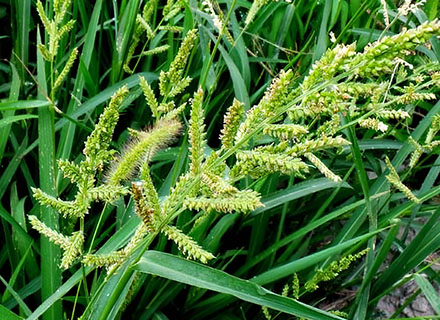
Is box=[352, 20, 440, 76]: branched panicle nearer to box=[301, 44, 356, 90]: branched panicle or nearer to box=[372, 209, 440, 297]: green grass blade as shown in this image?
box=[301, 44, 356, 90]: branched panicle

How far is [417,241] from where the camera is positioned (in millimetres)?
1458

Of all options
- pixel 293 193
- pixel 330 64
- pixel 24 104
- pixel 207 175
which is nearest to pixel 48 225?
pixel 24 104

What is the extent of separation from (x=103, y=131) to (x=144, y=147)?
67mm

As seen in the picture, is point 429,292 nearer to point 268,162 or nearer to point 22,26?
point 268,162

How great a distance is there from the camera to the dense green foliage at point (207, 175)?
646 mm

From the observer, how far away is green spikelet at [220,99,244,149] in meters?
0.61

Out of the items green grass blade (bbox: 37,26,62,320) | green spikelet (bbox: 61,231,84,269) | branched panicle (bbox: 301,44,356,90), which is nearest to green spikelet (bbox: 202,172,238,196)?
branched panicle (bbox: 301,44,356,90)

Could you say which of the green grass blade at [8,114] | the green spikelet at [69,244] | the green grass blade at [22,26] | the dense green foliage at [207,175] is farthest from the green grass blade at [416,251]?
the green grass blade at [22,26]

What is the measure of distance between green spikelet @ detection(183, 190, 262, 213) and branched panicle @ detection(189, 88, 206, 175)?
36 mm

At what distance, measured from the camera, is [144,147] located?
0.73 metres

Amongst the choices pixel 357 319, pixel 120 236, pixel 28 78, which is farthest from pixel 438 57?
pixel 28 78

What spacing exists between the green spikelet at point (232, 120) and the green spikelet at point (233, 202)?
0.20 feet

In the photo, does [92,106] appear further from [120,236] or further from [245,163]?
[245,163]

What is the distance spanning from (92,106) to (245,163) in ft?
3.49
